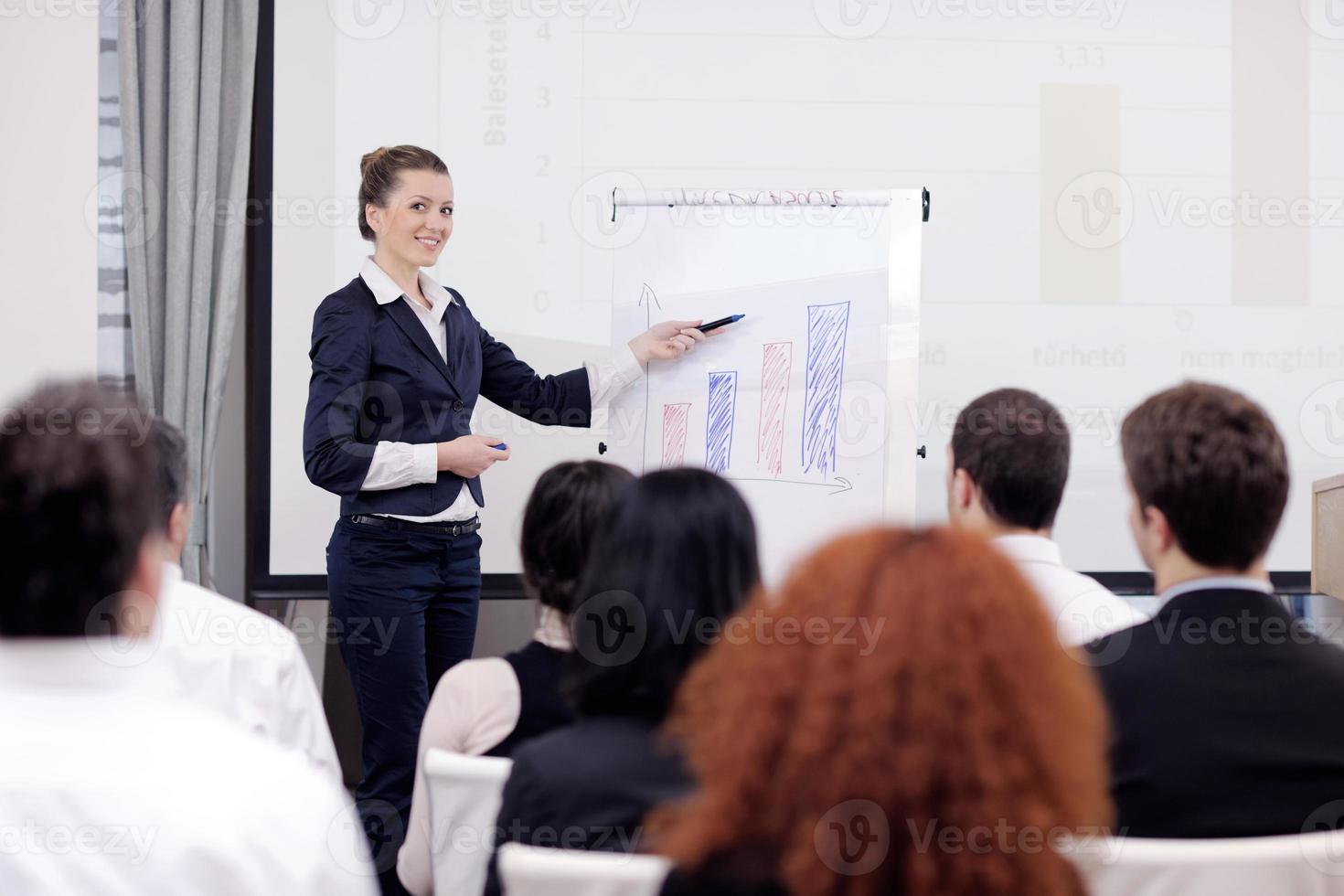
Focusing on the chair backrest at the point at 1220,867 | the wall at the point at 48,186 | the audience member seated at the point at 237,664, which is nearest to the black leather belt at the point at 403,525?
the audience member seated at the point at 237,664

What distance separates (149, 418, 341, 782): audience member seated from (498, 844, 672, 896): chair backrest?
0.72 meters

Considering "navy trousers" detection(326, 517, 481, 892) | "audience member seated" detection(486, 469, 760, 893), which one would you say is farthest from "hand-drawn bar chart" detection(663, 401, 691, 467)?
"audience member seated" detection(486, 469, 760, 893)

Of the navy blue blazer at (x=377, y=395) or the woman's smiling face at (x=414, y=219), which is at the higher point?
the woman's smiling face at (x=414, y=219)

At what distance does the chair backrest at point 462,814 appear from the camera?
1.30 meters

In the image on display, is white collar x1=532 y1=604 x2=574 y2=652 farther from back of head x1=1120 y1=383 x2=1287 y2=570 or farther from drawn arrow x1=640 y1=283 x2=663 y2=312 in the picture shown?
drawn arrow x1=640 y1=283 x2=663 y2=312

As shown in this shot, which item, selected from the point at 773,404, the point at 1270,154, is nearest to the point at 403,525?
the point at 773,404

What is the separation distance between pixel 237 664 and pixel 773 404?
150cm

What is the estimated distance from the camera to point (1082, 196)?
3.34 meters

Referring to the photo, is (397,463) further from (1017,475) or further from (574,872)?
(574,872)

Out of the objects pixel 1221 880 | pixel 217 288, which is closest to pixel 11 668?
pixel 1221 880

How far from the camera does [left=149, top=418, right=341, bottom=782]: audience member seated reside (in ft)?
5.06

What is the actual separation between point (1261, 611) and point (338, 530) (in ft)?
6.19

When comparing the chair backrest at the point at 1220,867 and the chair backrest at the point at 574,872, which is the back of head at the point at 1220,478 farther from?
the chair backrest at the point at 574,872

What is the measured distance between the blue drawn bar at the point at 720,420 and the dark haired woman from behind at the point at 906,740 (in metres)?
2.03
